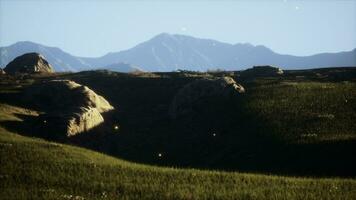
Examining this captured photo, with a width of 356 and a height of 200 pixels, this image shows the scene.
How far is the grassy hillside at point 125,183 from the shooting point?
29375 millimetres

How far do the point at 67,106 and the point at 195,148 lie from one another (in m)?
19.6

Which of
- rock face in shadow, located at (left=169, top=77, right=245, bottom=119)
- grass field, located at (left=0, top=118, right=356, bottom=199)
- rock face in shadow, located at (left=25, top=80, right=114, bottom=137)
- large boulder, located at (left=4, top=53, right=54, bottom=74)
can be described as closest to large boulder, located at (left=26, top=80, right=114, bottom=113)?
rock face in shadow, located at (left=25, top=80, right=114, bottom=137)

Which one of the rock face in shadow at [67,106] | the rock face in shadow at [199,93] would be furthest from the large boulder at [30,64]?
the rock face in shadow at [199,93]

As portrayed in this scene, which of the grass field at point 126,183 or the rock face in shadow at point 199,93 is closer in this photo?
the grass field at point 126,183

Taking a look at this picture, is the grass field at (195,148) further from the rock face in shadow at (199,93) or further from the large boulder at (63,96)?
the large boulder at (63,96)

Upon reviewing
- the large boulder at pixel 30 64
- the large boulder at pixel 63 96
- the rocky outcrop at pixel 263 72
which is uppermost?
the large boulder at pixel 30 64

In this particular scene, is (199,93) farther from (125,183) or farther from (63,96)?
(125,183)

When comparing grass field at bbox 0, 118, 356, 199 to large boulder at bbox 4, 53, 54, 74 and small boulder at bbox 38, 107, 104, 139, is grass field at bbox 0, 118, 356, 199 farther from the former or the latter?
large boulder at bbox 4, 53, 54, 74

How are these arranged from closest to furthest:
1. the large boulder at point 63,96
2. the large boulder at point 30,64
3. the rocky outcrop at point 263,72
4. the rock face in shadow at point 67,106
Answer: the rock face in shadow at point 67,106
the large boulder at point 63,96
the rocky outcrop at point 263,72
the large boulder at point 30,64

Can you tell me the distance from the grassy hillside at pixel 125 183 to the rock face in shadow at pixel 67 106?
13.0 m

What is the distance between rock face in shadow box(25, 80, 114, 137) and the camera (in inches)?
2048

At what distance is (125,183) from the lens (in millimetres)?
31828

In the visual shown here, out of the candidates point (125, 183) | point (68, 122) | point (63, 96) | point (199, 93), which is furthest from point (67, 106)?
point (125, 183)

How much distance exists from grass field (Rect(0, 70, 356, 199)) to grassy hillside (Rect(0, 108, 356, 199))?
7 cm
